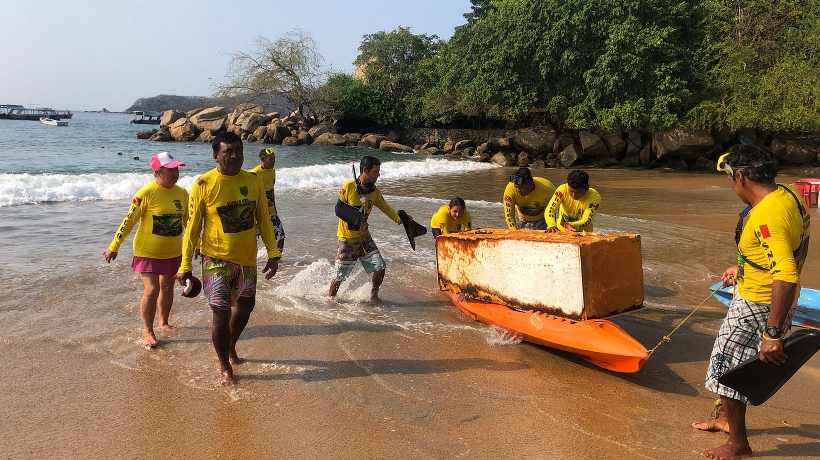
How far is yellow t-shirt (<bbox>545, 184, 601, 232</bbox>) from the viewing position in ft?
20.6

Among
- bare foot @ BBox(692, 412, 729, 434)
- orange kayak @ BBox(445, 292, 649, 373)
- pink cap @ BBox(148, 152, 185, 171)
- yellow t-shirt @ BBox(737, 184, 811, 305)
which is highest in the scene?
pink cap @ BBox(148, 152, 185, 171)

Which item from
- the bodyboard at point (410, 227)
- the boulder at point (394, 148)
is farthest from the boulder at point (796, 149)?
the bodyboard at point (410, 227)

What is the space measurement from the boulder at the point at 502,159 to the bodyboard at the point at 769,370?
25.8 m

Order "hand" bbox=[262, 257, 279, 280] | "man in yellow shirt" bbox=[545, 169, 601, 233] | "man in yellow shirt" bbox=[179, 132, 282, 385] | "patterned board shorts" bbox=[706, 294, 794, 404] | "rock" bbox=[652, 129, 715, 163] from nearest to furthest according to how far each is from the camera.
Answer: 1. "patterned board shorts" bbox=[706, 294, 794, 404]
2. "man in yellow shirt" bbox=[179, 132, 282, 385]
3. "hand" bbox=[262, 257, 279, 280]
4. "man in yellow shirt" bbox=[545, 169, 601, 233]
5. "rock" bbox=[652, 129, 715, 163]

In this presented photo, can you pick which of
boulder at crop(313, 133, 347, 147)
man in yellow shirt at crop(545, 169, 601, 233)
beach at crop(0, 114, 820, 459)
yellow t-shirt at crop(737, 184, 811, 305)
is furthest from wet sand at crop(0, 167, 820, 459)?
boulder at crop(313, 133, 347, 147)

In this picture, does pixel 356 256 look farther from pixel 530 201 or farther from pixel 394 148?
pixel 394 148

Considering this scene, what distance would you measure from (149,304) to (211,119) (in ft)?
145

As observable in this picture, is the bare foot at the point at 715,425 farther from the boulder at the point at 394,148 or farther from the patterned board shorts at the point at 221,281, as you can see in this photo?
the boulder at the point at 394,148

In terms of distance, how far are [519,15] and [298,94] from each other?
69.0ft

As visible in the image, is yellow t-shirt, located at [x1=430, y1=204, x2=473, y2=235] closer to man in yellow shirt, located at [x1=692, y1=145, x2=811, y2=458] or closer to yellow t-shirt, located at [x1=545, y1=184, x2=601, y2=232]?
yellow t-shirt, located at [x1=545, y1=184, x2=601, y2=232]

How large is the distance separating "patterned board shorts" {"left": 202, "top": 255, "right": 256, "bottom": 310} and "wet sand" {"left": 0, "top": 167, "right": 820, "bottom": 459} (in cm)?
68

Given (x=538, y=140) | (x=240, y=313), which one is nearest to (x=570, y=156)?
(x=538, y=140)

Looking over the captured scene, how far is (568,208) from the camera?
6438mm

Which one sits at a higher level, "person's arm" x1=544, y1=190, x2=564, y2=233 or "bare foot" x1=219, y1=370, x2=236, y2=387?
"person's arm" x1=544, y1=190, x2=564, y2=233
